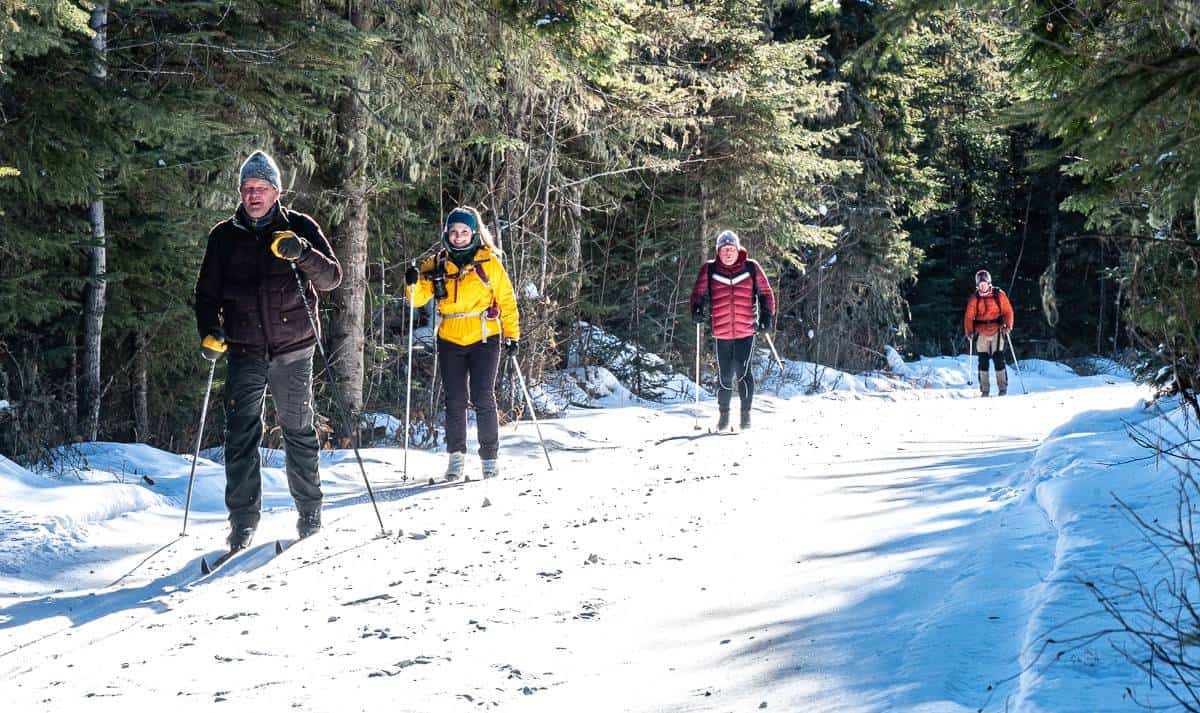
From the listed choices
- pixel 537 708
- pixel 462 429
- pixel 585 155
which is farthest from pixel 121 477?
pixel 585 155

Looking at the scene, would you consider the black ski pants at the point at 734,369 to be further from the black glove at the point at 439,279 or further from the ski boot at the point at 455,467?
the black glove at the point at 439,279

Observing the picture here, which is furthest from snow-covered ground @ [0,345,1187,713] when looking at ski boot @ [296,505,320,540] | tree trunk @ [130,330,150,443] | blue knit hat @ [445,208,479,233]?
tree trunk @ [130,330,150,443]

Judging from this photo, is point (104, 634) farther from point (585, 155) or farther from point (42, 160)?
point (585, 155)

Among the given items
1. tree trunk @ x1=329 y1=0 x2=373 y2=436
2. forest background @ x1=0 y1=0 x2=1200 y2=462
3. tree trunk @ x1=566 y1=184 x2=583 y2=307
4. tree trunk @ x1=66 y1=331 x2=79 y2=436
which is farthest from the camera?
tree trunk @ x1=566 y1=184 x2=583 y2=307

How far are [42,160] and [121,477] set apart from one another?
284 centimetres

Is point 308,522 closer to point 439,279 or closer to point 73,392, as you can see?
point 439,279

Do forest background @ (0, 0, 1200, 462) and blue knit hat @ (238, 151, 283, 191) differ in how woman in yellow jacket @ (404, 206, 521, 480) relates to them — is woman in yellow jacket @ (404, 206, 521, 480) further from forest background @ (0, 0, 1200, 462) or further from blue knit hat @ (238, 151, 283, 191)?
blue knit hat @ (238, 151, 283, 191)

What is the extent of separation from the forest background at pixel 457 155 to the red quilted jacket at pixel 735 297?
268cm

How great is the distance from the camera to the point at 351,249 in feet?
41.7

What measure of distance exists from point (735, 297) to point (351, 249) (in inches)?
179

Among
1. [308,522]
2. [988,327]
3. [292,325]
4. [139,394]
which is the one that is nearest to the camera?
[292,325]

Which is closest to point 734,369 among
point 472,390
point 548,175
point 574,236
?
point 472,390

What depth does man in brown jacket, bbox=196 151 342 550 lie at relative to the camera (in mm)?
6863

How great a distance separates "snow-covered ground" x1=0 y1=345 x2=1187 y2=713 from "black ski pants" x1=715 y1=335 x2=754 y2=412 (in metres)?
3.33
